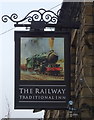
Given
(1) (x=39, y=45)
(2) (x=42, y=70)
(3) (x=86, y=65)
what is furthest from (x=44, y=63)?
(3) (x=86, y=65)

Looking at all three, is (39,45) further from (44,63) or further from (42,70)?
(42,70)

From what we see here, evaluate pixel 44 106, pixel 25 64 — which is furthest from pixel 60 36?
pixel 44 106

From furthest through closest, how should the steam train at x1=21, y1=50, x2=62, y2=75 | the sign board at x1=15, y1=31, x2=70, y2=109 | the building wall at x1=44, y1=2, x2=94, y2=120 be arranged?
1. the building wall at x1=44, y1=2, x2=94, y2=120
2. the steam train at x1=21, y1=50, x2=62, y2=75
3. the sign board at x1=15, y1=31, x2=70, y2=109

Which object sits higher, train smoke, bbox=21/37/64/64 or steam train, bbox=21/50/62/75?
train smoke, bbox=21/37/64/64

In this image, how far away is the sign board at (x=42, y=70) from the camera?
11008mm

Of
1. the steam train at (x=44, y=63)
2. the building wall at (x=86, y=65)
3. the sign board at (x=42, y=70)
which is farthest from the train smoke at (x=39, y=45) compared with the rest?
the building wall at (x=86, y=65)

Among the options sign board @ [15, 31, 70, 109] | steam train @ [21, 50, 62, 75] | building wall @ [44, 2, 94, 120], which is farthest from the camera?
building wall @ [44, 2, 94, 120]

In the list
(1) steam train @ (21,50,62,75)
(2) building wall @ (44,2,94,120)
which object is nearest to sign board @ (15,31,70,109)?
(1) steam train @ (21,50,62,75)

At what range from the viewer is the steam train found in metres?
11.3

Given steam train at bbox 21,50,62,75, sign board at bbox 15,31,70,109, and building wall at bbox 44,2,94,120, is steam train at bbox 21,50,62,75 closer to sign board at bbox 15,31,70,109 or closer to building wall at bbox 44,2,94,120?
sign board at bbox 15,31,70,109

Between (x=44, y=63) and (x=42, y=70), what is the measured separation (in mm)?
213

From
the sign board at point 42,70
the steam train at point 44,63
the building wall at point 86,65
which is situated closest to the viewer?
the sign board at point 42,70

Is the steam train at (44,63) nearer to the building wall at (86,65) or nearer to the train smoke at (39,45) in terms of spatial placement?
the train smoke at (39,45)

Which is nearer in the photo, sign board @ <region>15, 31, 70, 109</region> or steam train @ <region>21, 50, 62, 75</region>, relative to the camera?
sign board @ <region>15, 31, 70, 109</region>
